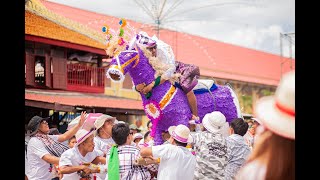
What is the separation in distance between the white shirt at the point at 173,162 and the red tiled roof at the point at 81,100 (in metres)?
4.51

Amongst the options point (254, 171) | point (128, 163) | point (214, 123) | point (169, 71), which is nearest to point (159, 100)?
point (169, 71)

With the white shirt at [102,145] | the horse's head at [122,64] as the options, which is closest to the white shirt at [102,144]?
the white shirt at [102,145]

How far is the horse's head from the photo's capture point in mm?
3744

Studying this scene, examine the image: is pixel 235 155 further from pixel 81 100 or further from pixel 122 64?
pixel 81 100

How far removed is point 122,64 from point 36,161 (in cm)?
92

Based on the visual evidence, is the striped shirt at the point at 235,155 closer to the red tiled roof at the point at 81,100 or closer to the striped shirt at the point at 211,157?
the striped shirt at the point at 211,157

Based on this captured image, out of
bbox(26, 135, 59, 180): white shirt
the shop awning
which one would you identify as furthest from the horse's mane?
the shop awning

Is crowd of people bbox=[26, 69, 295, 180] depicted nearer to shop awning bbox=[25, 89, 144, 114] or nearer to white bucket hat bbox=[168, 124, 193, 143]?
white bucket hat bbox=[168, 124, 193, 143]

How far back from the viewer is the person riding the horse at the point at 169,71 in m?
3.98

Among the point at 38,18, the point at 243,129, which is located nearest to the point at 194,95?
the point at 243,129

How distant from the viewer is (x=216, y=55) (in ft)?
51.6

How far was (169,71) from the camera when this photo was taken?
4.02 meters

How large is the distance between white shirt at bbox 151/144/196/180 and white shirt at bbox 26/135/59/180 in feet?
3.17
